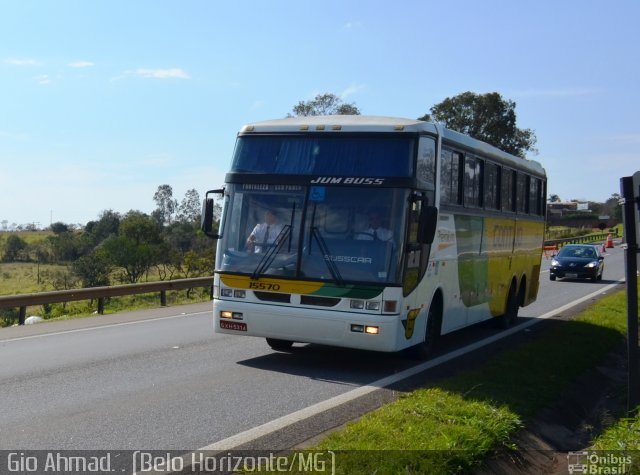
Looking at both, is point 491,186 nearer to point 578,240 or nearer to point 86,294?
point 86,294

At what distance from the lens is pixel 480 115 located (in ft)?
213

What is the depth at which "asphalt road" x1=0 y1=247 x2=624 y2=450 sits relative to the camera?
7418 millimetres

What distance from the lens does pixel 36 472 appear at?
6.15 metres

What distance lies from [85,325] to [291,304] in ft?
24.6

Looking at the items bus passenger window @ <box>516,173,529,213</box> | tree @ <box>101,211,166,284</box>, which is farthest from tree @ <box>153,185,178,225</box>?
bus passenger window @ <box>516,173,529,213</box>

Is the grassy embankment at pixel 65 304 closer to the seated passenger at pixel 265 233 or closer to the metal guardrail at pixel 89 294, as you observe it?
the metal guardrail at pixel 89 294

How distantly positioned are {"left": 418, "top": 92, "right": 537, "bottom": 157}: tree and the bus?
2108 inches

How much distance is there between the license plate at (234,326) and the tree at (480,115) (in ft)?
178

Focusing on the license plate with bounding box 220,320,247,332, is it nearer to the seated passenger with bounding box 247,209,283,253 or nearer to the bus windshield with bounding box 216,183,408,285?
the bus windshield with bounding box 216,183,408,285

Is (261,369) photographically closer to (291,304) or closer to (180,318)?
(291,304)

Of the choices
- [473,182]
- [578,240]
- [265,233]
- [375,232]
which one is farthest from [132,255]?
[578,240]

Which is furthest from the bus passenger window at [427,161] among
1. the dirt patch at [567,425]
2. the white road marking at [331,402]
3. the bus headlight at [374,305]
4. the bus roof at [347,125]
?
the dirt patch at [567,425]

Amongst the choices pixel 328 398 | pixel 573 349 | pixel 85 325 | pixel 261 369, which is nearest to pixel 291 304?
→ pixel 261 369

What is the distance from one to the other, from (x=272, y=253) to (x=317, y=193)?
3.11 feet
